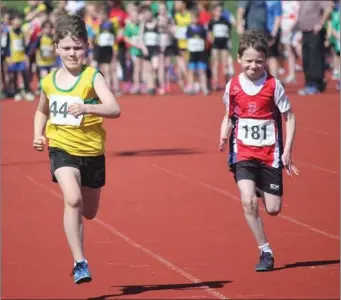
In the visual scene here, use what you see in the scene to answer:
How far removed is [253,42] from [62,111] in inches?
57.7

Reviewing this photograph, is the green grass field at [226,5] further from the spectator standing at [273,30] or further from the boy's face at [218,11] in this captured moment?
the spectator standing at [273,30]

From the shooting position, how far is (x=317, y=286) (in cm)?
803

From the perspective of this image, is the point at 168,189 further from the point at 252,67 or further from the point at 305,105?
the point at 305,105

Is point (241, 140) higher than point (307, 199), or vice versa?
point (241, 140)

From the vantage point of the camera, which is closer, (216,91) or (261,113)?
(261,113)

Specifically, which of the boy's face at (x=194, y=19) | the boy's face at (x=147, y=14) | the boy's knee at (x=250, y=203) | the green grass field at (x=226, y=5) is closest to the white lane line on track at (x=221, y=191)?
the boy's knee at (x=250, y=203)

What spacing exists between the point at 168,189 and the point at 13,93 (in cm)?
1440

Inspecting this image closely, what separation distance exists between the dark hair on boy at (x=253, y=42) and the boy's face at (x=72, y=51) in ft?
3.90

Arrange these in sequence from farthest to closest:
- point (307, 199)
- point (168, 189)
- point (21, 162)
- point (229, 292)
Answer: point (21, 162) < point (168, 189) < point (307, 199) < point (229, 292)

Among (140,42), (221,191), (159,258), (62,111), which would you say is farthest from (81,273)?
(140,42)

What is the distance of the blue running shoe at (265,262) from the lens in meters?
8.61

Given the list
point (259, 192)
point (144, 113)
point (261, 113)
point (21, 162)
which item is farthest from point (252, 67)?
point (144, 113)

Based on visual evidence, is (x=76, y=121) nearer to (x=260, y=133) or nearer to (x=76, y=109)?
(x=76, y=109)

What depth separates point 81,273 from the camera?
7.91 m
